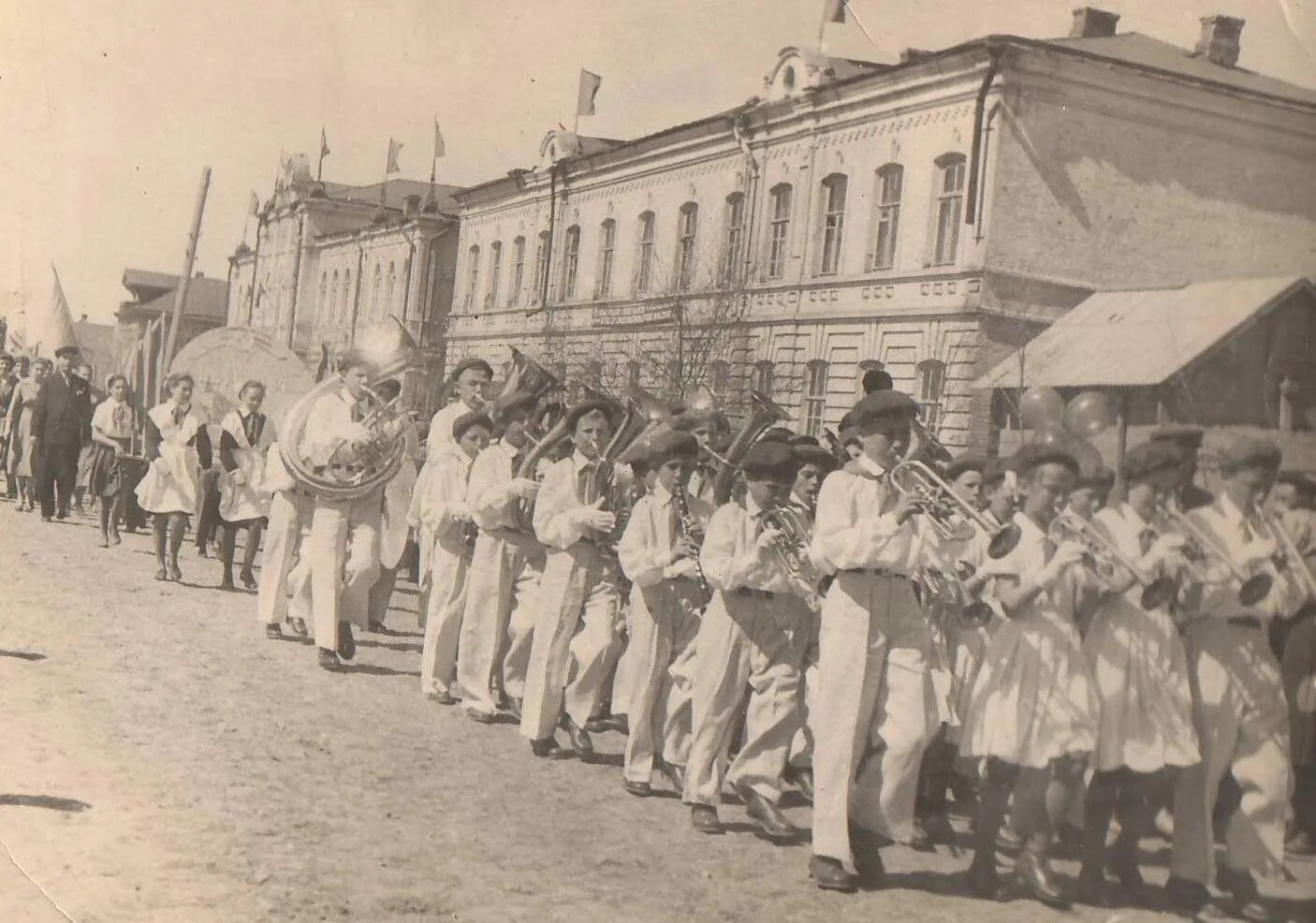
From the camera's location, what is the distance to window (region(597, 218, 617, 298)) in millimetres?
7555

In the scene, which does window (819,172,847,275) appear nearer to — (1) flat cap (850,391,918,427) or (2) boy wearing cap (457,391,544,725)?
(1) flat cap (850,391,918,427)

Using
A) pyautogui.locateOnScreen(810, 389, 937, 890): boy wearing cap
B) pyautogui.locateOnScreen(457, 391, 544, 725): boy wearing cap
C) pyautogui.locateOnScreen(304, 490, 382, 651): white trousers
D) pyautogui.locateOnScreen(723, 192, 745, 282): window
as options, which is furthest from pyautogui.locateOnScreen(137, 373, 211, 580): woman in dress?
pyautogui.locateOnScreen(810, 389, 937, 890): boy wearing cap

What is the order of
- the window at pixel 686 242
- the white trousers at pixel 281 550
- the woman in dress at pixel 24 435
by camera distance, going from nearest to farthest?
1. the window at pixel 686 242
2. the white trousers at pixel 281 550
3. the woman in dress at pixel 24 435

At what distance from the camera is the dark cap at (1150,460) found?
184 inches

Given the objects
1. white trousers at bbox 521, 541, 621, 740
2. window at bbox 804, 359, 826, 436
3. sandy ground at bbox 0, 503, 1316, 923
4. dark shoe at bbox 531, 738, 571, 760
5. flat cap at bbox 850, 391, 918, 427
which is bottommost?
sandy ground at bbox 0, 503, 1316, 923

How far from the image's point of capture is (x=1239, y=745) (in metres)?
Result: 4.72

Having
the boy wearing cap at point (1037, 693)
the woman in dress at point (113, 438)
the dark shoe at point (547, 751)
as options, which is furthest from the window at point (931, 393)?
the woman in dress at point (113, 438)

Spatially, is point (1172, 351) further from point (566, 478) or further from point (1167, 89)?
point (566, 478)

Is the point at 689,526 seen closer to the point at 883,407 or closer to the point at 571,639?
the point at 571,639

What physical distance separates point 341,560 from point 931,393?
381 cm

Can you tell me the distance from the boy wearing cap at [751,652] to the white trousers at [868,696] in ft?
1.56

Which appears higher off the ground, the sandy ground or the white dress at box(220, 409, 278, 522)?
the white dress at box(220, 409, 278, 522)

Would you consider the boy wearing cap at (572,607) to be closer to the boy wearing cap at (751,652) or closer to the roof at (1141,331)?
the boy wearing cap at (751,652)

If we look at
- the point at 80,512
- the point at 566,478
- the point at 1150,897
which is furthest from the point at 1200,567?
the point at 80,512
